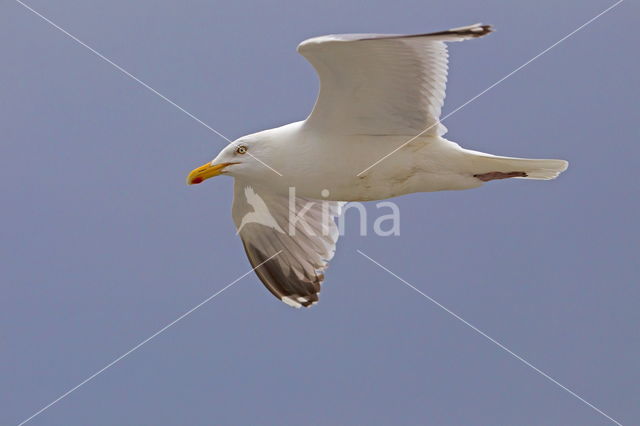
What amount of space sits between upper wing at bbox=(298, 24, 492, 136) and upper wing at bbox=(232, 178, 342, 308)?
1816 mm

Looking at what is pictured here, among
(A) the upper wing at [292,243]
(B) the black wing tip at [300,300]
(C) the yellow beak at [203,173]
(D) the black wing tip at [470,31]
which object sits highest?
(D) the black wing tip at [470,31]

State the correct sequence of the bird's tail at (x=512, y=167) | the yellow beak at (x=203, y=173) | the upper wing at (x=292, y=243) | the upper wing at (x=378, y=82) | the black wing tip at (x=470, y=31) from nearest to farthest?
the black wing tip at (x=470, y=31)
the upper wing at (x=378, y=82)
the bird's tail at (x=512, y=167)
the yellow beak at (x=203, y=173)
the upper wing at (x=292, y=243)

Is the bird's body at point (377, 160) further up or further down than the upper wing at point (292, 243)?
further up

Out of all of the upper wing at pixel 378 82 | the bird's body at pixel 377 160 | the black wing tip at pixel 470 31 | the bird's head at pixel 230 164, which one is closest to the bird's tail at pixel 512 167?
the bird's body at pixel 377 160

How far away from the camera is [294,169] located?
7484 millimetres

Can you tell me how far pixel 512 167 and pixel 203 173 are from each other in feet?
8.11

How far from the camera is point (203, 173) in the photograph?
7883 millimetres

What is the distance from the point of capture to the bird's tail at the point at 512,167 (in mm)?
7379

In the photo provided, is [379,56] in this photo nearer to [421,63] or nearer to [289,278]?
[421,63]

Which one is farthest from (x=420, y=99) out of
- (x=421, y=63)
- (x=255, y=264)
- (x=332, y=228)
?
(x=255, y=264)

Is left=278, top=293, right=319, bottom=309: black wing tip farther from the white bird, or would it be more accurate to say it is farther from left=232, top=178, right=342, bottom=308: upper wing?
the white bird

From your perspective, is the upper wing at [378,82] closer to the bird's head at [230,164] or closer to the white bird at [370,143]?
the white bird at [370,143]

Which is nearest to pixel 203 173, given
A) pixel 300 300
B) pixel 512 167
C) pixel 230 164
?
pixel 230 164

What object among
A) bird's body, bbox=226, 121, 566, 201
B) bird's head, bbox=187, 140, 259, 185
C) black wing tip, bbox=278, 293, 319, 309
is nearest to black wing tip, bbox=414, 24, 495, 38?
bird's body, bbox=226, 121, 566, 201
